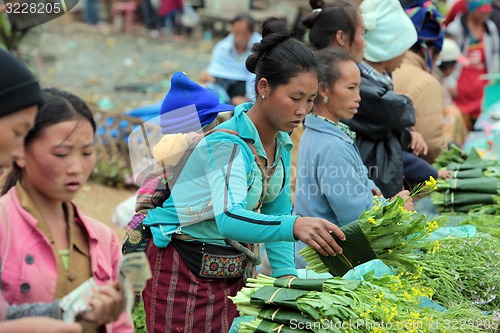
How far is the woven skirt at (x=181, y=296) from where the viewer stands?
11.1ft

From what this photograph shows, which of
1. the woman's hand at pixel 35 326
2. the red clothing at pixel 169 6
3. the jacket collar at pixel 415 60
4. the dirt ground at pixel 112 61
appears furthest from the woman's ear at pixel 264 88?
the red clothing at pixel 169 6

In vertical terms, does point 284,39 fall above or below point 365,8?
above

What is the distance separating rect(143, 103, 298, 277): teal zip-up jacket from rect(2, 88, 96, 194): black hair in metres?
0.74

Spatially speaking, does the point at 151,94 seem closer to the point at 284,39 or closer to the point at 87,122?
the point at 284,39

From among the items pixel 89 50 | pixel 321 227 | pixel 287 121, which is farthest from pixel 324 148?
pixel 89 50

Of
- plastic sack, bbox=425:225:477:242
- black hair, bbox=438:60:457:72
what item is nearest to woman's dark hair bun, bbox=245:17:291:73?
plastic sack, bbox=425:225:477:242

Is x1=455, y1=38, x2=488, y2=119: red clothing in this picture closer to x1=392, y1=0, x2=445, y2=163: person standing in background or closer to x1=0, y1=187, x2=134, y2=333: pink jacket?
x1=392, y1=0, x2=445, y2=163: person standing in background

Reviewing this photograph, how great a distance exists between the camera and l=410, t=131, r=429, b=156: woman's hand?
495cm

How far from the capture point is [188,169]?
320cm

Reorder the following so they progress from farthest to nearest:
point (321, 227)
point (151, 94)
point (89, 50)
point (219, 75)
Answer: point (89, 50), point (151, 94), point (219, 75), point (321, 227)

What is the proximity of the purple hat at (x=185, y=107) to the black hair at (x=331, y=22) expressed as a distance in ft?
4.03

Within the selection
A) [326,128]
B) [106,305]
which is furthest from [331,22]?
[106,305]

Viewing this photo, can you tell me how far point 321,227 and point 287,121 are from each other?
0.51m

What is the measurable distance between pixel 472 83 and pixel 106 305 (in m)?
7.61
